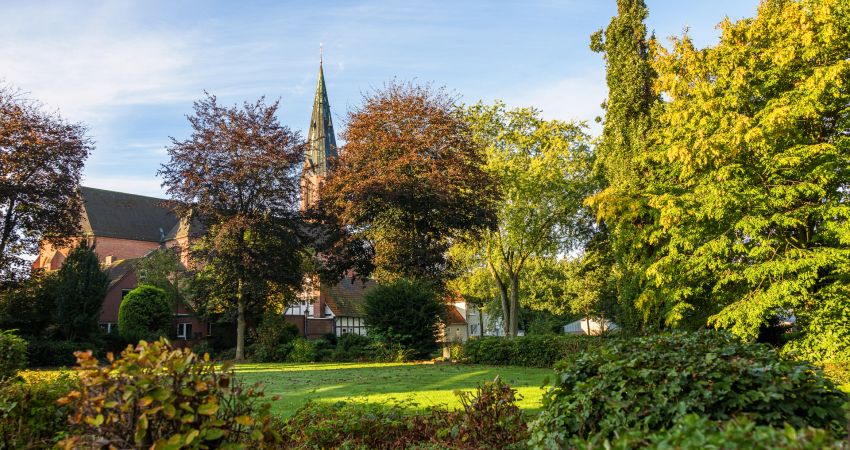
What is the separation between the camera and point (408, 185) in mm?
27750

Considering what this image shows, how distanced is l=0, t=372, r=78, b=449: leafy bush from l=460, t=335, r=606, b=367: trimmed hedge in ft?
51.2

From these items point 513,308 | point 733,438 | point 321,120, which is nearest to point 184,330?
point 513,308

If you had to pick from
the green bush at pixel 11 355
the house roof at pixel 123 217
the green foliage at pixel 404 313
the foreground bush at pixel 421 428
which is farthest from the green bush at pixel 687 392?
the house roof at pixel 123 217

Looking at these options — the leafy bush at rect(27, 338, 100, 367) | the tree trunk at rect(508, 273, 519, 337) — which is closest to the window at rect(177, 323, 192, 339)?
the leafy bush at rect(27, 338, 100, 367)

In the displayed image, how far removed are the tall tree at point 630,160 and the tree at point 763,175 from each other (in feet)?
3.92

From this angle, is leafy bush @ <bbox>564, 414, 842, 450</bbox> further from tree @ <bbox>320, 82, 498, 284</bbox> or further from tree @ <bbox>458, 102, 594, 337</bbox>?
tree @ <bbox>458, 102, 594, 337</bbox>

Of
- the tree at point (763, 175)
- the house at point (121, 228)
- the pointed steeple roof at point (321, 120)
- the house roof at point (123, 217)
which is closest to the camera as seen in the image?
the tree at point (763, 175)

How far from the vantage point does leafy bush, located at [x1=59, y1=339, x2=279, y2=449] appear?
3723 millimetres

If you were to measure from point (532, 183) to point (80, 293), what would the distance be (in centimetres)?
2436

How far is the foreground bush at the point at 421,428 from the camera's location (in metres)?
6.36

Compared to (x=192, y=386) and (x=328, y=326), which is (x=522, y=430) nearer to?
(x=192, y=386)

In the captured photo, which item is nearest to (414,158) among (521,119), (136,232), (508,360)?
(521,119)

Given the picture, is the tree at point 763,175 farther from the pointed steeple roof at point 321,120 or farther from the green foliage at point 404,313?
the pointed steeple roof at point 321,120

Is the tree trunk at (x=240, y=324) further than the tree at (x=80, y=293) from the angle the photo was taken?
Yes
